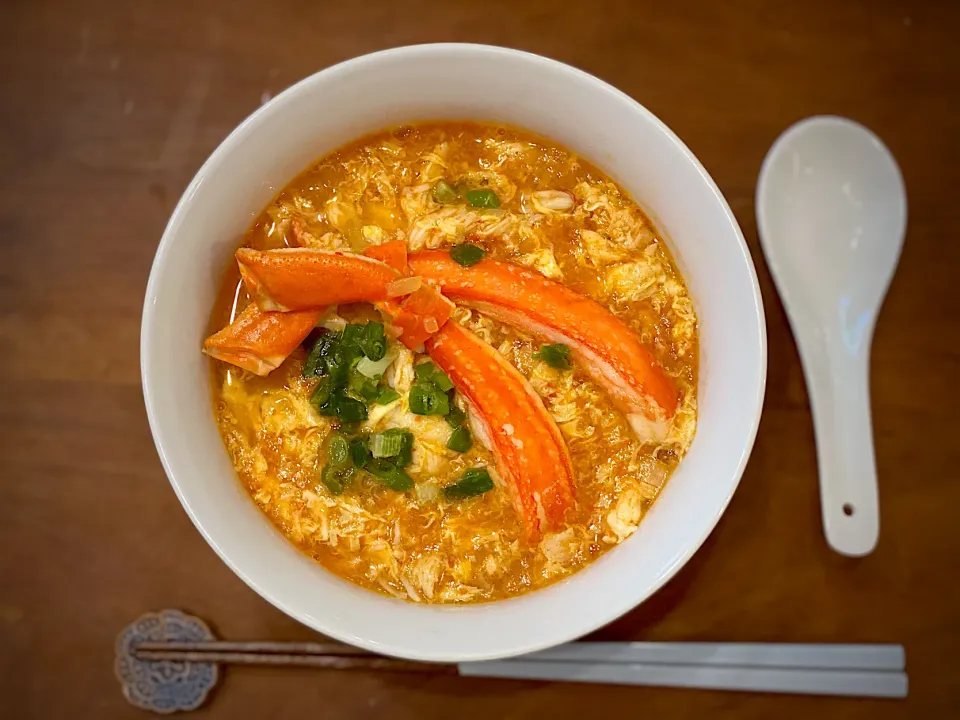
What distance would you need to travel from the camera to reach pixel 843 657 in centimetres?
161

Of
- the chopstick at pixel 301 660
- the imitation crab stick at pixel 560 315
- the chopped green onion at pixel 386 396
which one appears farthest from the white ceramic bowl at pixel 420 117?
the chopped green onion at pixel 386 396

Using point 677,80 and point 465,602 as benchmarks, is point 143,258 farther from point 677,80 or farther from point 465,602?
point 677,80

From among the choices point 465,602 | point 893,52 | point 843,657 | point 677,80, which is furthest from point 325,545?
point 893,52

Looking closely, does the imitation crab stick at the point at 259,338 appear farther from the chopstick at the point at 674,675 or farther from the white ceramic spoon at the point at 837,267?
the white ceramic spoon at the point at 837,267

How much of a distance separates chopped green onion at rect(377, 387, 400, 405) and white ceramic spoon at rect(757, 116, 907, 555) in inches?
37.5

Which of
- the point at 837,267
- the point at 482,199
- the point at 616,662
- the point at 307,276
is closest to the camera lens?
the point at 307,276

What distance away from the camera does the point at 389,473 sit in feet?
4.59

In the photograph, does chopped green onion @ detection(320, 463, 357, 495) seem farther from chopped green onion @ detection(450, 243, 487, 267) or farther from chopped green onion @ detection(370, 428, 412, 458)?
chopped green onion @ detection(450, 243, 487, 267)

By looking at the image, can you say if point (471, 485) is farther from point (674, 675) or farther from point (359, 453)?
point (674, 675)

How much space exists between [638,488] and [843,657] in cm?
68

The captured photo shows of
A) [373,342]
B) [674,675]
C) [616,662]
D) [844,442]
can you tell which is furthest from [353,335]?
[844,442]

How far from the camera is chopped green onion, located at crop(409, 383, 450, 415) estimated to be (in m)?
1.38

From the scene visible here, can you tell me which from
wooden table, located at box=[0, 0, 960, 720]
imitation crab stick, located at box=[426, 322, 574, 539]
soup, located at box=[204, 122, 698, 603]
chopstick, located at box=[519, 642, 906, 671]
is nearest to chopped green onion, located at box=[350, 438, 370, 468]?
soup, located at box=[204, 122, 698, 603]

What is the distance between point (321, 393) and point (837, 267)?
1.27 meters
